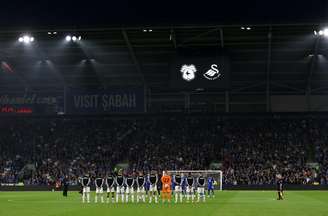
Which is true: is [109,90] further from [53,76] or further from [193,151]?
[193,151]

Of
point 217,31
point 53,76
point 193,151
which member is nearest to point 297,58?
point 217,31

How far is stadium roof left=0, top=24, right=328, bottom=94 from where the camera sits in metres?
53.8

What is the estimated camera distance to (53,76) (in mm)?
65062

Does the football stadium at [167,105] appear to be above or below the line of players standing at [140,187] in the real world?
above

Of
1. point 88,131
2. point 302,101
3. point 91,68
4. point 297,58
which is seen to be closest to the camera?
point 297,58

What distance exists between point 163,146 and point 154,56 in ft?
45.6

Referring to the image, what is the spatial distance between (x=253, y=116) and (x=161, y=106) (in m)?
11.0

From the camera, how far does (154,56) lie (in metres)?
59.2

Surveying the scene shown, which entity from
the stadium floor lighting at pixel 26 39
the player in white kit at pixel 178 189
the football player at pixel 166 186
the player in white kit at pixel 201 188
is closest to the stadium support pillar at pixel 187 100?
the stadium floor lighting at pixel 26 39

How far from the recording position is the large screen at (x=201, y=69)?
178ft

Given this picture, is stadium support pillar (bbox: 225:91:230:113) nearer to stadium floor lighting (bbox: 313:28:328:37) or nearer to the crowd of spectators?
the crowd of spectators

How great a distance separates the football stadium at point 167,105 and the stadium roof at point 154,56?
0.12m

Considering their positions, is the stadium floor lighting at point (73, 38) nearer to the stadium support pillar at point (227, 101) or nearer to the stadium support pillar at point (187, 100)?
the stadium support pillar at point (187, 100)

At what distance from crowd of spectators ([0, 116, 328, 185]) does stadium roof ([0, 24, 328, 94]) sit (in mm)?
5550
